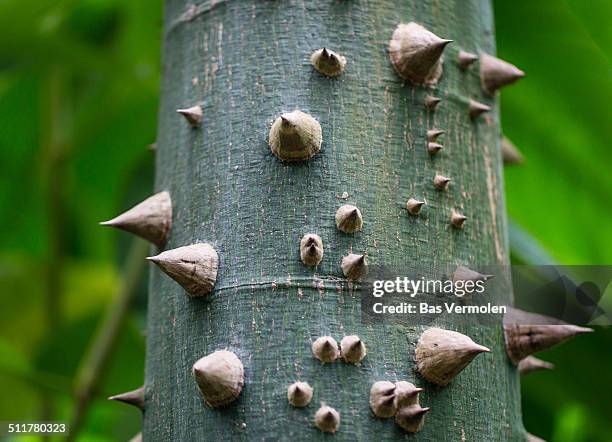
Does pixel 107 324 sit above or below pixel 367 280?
above

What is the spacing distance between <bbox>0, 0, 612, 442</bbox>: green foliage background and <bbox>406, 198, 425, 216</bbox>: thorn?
59 cm

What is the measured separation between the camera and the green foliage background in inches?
55.6

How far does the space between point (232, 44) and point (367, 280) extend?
11.6 inches

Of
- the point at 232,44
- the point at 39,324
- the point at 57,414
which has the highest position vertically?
the point at 39,324

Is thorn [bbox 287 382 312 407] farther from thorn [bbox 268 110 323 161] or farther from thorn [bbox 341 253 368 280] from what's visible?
thorn [bbox 268 110 323 161]

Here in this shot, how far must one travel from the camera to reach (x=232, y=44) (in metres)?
0.88

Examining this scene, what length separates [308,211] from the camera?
783 mm

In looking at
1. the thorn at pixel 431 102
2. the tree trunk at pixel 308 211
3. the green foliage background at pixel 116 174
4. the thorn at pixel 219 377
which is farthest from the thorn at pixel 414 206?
the green foliage background at pixel 116 174

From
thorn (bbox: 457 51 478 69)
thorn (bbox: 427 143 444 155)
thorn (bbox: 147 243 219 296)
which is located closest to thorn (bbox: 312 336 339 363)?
thorn (bbox: 147 243 219 296)

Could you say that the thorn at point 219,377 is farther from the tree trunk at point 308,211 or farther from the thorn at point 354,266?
the thorn at point 354,266

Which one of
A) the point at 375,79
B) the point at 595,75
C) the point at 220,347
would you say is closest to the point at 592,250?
the point at 595,75

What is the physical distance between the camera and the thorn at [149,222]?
34.1 inches

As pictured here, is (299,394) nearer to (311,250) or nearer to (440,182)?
(311,250)

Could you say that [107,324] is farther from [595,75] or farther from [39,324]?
[595,75]
